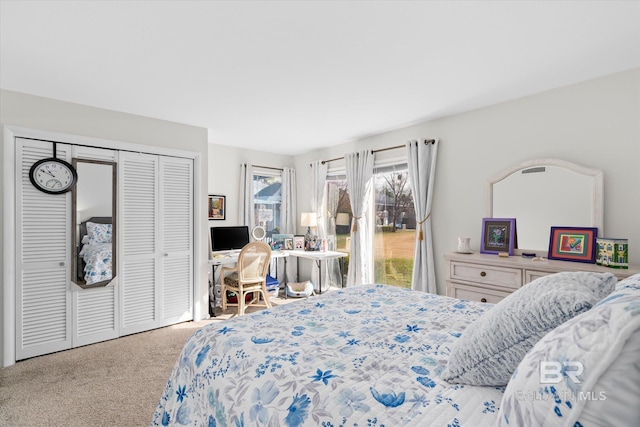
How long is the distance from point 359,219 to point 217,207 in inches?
89.2

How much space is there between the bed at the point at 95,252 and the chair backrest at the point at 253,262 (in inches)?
56.1

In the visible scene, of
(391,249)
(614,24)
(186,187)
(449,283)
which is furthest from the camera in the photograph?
(391,249)

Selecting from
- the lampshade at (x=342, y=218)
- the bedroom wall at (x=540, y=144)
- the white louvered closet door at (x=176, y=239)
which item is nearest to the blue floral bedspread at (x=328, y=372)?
the bedroom wall at (x=540, y=144)

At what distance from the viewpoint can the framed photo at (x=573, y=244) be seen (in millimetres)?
2533

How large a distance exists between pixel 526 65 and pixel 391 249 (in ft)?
8.69

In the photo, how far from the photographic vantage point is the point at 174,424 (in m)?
1.46

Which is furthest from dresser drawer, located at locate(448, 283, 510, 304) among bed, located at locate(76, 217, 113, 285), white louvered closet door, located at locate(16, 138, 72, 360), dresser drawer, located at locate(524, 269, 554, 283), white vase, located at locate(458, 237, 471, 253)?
white louvered closet door, located at locate(16, 138, 72, 360)

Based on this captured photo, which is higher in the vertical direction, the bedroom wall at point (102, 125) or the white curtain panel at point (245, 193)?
the bedroom wall at point (102, 125)

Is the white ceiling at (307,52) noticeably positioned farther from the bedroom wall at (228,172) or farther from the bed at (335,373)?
the bed at (335,373)

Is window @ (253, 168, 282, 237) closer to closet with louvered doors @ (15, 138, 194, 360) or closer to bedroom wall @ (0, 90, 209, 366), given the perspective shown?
bedroom wall @ (0, 90, 209, 366)

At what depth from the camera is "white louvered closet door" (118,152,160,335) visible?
344 cm

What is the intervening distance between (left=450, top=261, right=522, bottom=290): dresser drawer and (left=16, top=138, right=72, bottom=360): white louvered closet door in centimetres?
392

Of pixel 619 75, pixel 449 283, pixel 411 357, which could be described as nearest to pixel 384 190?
pixel 449 283

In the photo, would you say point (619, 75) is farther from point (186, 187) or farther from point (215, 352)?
point (186, 187)
